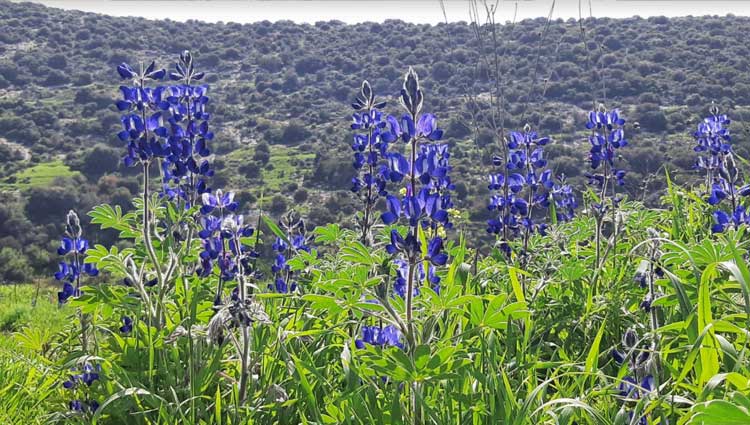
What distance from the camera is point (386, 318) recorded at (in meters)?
1.86

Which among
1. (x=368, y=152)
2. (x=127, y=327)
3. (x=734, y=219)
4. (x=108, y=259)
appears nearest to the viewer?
(x=108, y=259)

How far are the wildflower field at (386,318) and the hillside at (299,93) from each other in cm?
1870

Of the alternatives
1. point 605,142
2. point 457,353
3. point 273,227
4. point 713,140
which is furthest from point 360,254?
point 713,140

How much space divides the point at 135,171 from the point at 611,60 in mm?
41212

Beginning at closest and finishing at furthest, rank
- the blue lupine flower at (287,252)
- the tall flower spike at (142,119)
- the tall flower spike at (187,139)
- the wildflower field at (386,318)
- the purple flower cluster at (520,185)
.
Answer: the wildflower field at (386,318)
the tall flower spike at (142,119)
the tall flower spike at (187,139)
the blue lupine flower at (287,252)
the purple flower cluster at (520,185)

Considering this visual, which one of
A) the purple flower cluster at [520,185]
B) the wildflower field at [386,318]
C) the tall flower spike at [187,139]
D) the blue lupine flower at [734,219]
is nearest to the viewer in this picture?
the wildflower field at [386,318]

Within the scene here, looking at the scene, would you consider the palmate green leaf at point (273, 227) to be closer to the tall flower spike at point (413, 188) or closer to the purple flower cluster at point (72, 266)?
the tall flower spike at point (413, 188)

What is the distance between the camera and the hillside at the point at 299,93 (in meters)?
36.7

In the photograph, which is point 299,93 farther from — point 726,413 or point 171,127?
point 726,413

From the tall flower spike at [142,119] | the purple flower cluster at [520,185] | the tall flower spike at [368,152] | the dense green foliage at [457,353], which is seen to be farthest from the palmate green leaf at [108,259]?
the purple flower cluster at [520,185]

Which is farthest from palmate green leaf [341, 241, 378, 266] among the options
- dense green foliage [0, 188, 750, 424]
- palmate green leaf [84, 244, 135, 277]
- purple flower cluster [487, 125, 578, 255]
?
purple flower cluster [487, 125, 578, 255]

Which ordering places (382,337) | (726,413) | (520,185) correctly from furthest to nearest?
(520,185)
(382,337)
(726,413)

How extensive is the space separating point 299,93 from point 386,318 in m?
66.7

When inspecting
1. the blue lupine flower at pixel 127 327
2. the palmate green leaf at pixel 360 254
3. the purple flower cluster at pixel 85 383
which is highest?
the palmate green leaf at pixel 360 254
